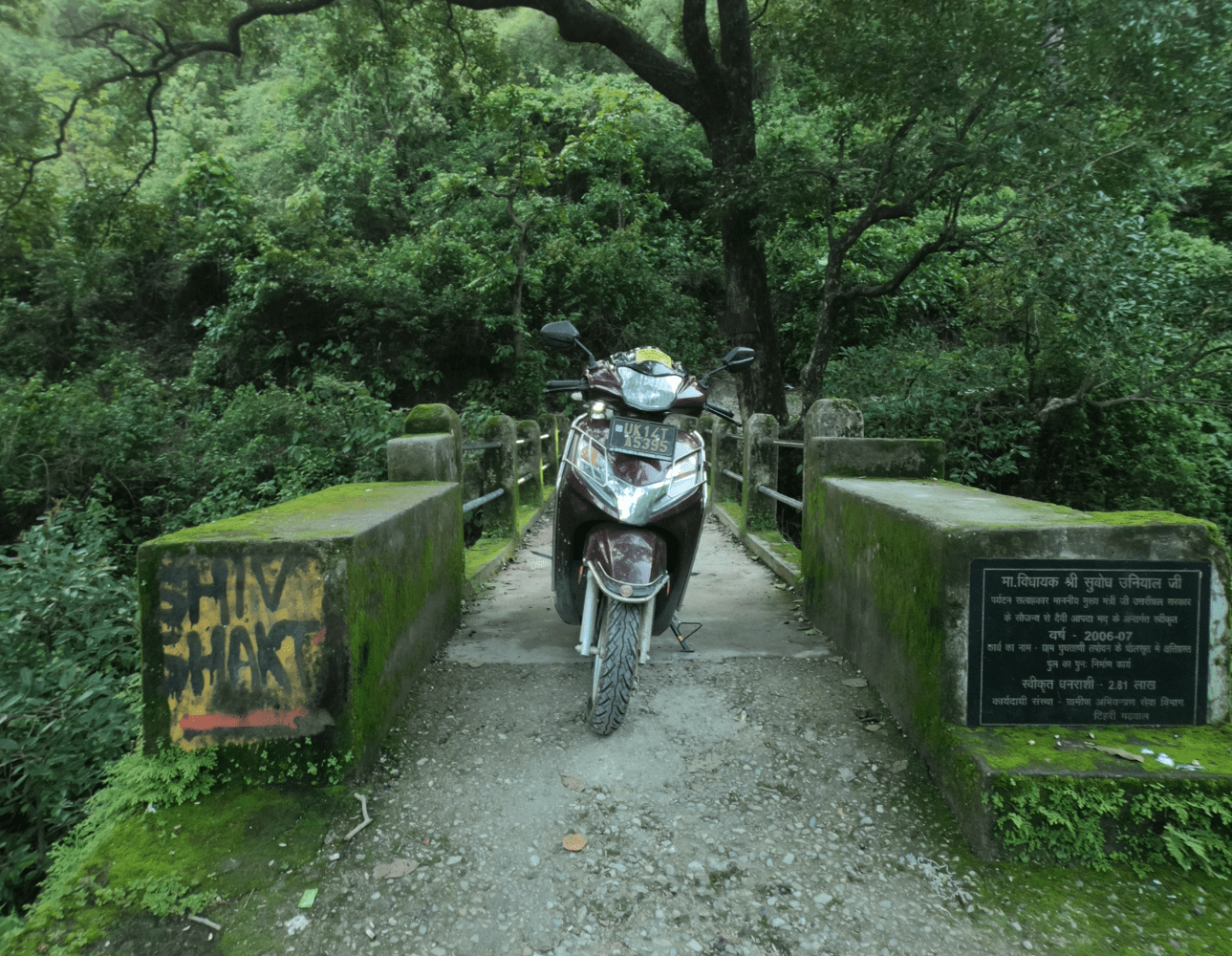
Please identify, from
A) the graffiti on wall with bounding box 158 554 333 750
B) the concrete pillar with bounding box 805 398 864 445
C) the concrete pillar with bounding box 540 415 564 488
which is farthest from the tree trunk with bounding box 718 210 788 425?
the graffiti on wall with bounding box 158 554 333 750

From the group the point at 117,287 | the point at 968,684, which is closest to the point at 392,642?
the point at 968,684

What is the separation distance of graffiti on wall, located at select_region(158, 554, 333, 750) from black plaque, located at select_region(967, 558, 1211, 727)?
2.22 m

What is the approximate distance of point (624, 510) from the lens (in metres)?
3.36

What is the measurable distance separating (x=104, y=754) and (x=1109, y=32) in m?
8.38

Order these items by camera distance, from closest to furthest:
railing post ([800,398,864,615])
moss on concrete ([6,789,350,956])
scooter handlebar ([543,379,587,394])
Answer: moss on concrete ([6,789,350,956]) → scooter handlebar ([543,379,587,394]) → railing post ([800,398,864,615])

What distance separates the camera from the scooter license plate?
11.4 ft

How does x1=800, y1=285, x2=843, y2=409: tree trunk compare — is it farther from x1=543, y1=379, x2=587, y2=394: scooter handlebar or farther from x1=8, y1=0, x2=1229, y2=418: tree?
x1=543, y1=379, x2=587, y2=394: scooter handlebar

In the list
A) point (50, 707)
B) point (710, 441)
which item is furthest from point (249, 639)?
point (710, 441)

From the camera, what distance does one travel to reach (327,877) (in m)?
2.31

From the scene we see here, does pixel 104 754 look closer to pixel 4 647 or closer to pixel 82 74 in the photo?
pixel 4 647

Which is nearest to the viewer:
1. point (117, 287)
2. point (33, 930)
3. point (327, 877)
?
point (33, 930)

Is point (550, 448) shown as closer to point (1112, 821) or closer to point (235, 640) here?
point (235, 640)

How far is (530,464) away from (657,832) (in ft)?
24.2

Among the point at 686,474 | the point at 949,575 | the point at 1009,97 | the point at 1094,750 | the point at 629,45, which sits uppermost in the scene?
the point at 629,45
